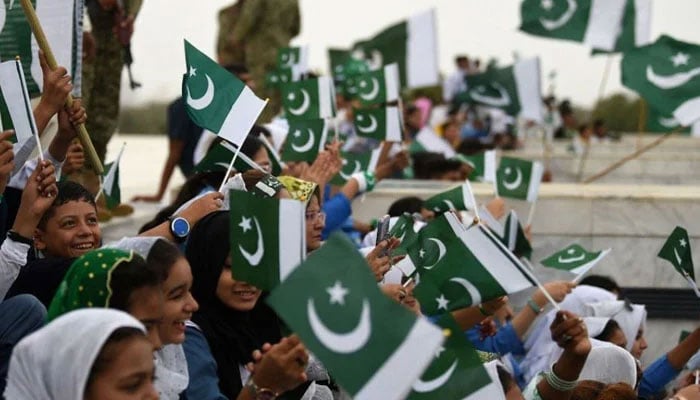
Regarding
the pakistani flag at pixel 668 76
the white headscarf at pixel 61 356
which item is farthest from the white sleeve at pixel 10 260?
the pakistani flag at pixel 668 76

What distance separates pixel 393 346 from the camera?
3576 mm

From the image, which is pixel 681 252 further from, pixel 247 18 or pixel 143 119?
pixel 143 119

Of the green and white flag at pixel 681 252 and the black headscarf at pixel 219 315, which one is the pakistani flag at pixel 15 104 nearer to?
the black headscarf at pixel 219 315

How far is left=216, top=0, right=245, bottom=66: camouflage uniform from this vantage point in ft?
44.4

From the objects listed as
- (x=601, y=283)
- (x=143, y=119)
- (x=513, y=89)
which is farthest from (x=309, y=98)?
(x=143, y=119)

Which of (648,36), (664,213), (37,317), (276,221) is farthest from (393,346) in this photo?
(648,36)

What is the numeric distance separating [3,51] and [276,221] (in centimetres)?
239

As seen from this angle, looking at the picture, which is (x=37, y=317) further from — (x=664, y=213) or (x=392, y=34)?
(x=392, y=34)

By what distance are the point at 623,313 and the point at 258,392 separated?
3.80 meters

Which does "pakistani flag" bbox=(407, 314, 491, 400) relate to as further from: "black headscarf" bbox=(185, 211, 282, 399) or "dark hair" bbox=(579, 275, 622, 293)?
"dark hair" bbox=(579, 275, 622, 293)

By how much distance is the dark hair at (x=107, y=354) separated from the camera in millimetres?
3631

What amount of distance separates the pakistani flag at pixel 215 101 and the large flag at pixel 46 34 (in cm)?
59

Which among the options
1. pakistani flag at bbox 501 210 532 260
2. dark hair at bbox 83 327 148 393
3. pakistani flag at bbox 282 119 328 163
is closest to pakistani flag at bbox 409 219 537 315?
dark hair at bbox 83 327 148 393

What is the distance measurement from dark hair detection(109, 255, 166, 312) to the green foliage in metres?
26.4
